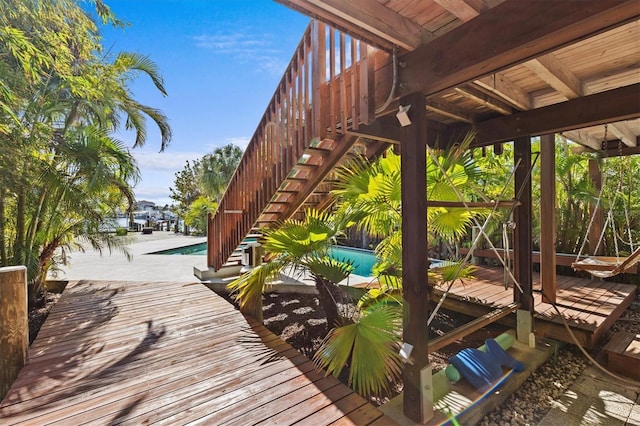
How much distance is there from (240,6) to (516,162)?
4.02 metres

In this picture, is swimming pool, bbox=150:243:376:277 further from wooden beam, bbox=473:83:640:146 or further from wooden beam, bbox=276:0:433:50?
wooden beam, bbox=276:0:433:50

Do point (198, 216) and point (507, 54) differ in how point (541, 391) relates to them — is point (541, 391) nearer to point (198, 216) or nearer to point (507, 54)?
point (507, 54)

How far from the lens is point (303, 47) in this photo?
2879 millimetres

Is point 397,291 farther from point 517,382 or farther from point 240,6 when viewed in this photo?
point 240,6

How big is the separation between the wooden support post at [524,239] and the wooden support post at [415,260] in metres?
1.60

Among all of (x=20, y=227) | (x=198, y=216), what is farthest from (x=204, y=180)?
(x=20, y=227)

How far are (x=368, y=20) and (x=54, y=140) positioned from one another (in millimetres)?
4070

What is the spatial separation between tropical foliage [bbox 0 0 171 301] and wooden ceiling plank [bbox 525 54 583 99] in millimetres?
3957

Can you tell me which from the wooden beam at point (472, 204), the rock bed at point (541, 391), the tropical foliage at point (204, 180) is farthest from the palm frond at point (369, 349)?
the tropical foliage at point (204, 180)

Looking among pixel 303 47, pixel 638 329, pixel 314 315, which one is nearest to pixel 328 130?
pixel 303 47

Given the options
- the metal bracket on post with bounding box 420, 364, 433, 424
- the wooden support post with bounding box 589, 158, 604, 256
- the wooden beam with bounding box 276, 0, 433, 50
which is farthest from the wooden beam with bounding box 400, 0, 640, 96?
the wooden support post with bounding box 589, 158, 604, 256

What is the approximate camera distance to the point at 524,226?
2760 millimetres

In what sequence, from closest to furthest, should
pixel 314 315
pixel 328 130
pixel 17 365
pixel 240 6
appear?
pixel 17 365 → pixel 328 130 → pixel 314 315 → pixel 240 6

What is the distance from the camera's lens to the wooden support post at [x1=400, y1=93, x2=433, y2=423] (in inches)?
67.6
